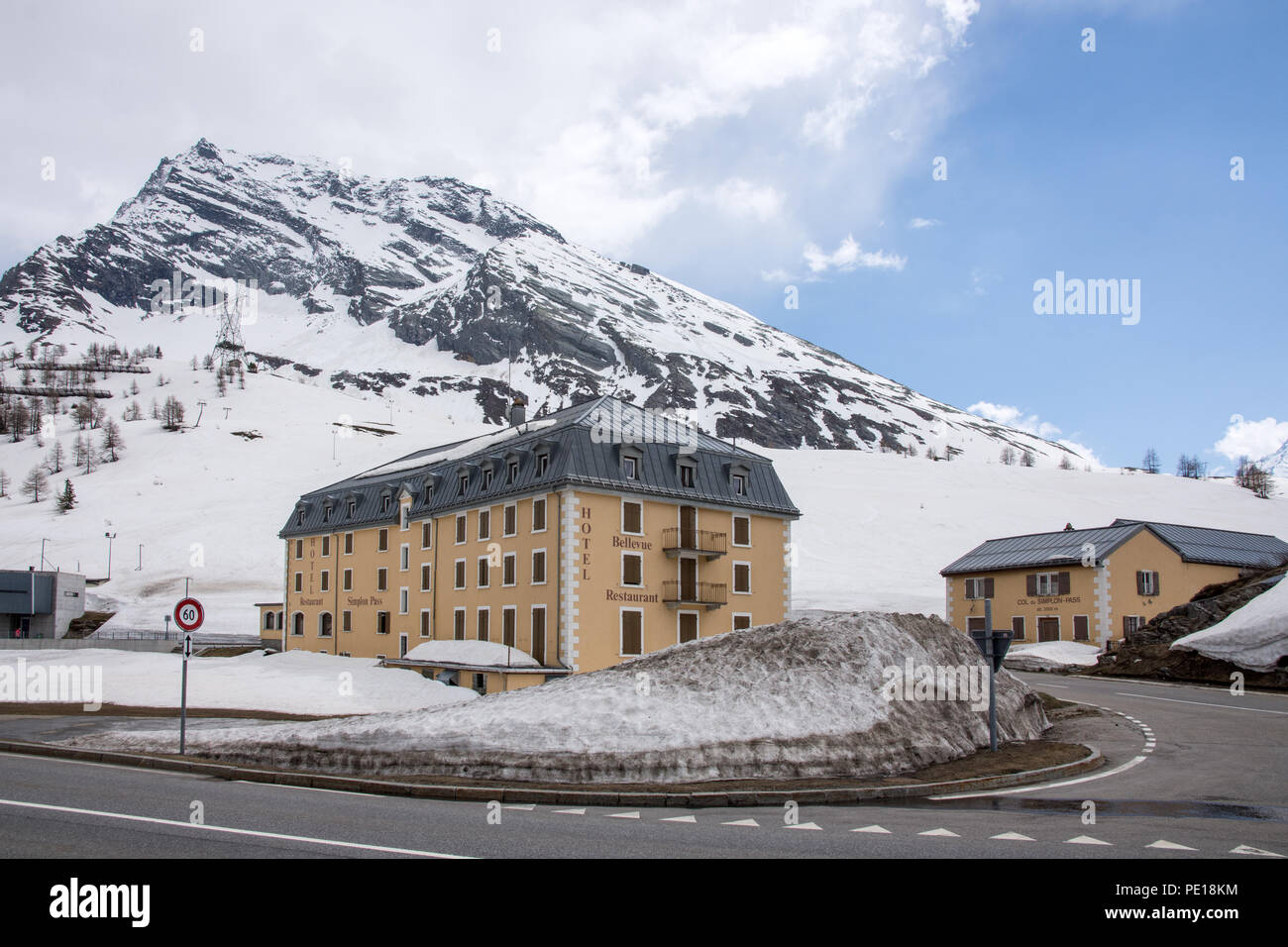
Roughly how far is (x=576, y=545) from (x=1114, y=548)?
32172 millimetres

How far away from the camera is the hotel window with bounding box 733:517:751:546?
1811 inches

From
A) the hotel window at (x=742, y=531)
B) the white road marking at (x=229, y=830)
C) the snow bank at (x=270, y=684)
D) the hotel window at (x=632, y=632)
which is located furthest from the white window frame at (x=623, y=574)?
the white road marking at (x=229, y=830)

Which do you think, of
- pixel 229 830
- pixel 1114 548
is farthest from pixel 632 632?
pixel 229 830

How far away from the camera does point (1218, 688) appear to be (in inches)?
1449

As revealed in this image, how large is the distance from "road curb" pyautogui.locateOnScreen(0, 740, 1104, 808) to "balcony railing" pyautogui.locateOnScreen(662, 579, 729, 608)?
24492 mm

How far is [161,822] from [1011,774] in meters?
13.4

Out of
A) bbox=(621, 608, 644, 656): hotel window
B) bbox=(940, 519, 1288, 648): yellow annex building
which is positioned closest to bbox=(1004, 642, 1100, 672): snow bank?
bbox=(940, 519, 1288, 648): yellow annex building

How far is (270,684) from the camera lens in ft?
123

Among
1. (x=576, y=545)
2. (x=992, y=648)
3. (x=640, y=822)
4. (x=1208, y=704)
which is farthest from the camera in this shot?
(x=576, y=545)

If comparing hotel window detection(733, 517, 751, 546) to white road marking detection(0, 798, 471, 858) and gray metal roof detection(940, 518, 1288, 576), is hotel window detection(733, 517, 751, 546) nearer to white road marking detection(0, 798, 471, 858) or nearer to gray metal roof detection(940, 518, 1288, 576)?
gray metal roof detection(940, 518, 1288, 576)

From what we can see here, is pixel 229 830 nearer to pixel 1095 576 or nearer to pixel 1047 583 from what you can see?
pixel 1095 576

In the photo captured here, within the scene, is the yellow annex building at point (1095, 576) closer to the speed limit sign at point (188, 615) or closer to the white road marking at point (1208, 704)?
the white road marking at point (1208, 704)
